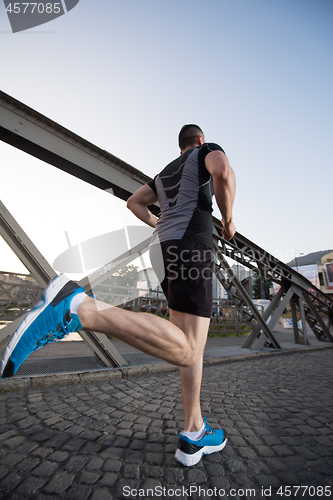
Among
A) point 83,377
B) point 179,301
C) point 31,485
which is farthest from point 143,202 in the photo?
point 83,377

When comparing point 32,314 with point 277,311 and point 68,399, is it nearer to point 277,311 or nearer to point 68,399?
point 68,399

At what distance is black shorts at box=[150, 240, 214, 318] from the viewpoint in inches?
58.2

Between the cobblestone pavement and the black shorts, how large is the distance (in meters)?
0.92

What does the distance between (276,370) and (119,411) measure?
327 cm

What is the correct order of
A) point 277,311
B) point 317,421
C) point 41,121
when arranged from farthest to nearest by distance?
point 277,311
point 41,121
point 317,421

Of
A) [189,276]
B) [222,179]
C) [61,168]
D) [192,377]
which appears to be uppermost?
[61,168]

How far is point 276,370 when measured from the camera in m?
4.37

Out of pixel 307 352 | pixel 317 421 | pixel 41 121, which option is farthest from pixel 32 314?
pixel 307 352

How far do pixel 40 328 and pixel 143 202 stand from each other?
1214mm

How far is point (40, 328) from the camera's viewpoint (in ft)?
3.92

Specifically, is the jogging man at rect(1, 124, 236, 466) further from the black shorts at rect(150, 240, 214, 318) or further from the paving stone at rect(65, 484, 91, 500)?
the paving stone at rect(65, 484, 91, 500)

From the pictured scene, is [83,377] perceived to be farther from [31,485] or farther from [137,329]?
[137,329]

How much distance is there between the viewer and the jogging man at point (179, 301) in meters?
1.19

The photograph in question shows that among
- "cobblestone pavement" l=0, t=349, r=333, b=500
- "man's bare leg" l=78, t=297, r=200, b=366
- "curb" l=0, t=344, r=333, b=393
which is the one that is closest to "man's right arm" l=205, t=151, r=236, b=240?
"man's bare leg" l=78, t=297, r=200, b=366
